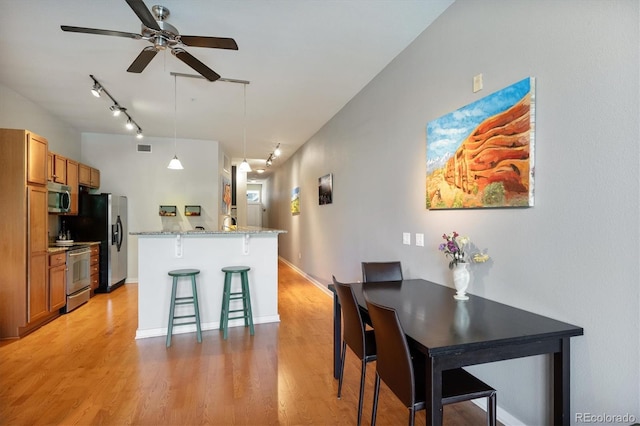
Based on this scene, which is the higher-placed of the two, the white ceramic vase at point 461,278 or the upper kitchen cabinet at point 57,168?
the upper kitchen cabinet at point 57,168

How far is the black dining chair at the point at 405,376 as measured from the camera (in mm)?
1491

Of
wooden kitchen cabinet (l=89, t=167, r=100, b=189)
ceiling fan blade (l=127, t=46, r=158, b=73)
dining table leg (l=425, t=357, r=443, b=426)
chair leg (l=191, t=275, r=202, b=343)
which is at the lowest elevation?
chair leg (l=191, t=275, r=202, b=343)

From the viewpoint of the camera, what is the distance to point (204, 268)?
3822mm

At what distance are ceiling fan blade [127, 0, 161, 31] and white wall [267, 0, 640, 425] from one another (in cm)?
220

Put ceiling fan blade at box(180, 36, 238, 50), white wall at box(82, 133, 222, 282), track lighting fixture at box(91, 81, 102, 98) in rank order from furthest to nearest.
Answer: white wall at box(82, 133, 222, 282)
track lighting fixture at box(91, 81, 102, 98)
ceiling fan blade at box(180, 36, 238, 50)

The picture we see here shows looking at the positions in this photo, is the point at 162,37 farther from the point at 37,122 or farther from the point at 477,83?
the point at 37,122

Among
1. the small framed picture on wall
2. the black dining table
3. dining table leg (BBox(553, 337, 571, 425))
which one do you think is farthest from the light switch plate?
the small framed picture on wall

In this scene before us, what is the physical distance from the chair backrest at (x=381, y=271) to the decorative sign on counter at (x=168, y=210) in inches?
195

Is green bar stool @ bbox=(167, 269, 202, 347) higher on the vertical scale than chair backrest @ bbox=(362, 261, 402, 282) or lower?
lower

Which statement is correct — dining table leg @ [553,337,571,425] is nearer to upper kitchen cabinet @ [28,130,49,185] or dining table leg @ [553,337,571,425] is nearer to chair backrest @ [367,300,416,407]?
chair backrest @ [367,300,416,407]

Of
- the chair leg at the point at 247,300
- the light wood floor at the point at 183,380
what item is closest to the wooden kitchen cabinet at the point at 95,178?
the light wood floor at the point at 183,380

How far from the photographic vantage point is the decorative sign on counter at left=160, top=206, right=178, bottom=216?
21.1ft

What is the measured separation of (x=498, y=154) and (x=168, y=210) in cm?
610

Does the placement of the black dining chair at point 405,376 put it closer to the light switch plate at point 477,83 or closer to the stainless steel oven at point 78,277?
the light switch plate at point 477,83
